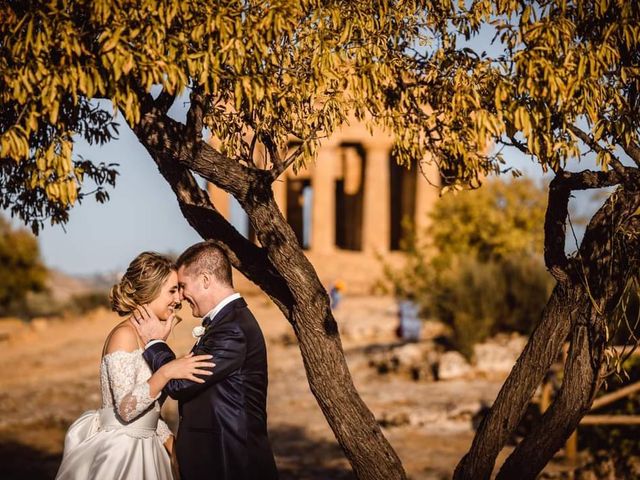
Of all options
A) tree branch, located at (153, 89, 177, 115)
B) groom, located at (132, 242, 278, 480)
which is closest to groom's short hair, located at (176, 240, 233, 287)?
groom, located at (132, 242, 278, 480)

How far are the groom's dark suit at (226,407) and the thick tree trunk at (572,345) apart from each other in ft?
5.96

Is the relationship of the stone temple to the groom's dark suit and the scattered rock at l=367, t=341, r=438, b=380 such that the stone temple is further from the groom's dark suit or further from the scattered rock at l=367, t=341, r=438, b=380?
the groom's dark suit

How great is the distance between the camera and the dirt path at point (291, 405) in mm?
10609

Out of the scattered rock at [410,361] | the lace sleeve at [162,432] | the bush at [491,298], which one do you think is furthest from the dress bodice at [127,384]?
the bush at [491,298]

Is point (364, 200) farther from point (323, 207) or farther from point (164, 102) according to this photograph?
point (164, 102)

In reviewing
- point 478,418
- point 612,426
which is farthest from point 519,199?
point 612,426

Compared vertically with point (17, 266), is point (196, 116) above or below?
below

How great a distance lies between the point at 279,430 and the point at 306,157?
8252 millimetres

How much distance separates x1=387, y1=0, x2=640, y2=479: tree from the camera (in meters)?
4.59

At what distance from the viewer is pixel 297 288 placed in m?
5.41

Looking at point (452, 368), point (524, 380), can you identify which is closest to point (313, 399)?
point (452, 368)

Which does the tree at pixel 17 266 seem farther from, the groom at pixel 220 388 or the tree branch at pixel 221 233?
the groom at pixel 220 388

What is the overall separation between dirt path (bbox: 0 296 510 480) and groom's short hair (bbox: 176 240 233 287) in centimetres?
593

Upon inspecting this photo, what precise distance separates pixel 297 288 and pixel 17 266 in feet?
135
